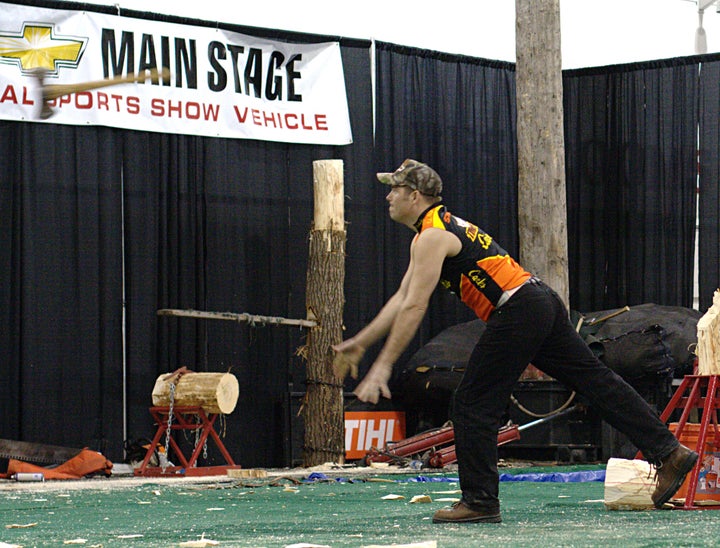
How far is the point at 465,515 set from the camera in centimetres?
509

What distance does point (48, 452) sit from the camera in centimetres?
1017

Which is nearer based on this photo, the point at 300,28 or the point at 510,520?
the point at 510,520

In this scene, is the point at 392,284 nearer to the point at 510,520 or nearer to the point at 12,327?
the point at 12,327

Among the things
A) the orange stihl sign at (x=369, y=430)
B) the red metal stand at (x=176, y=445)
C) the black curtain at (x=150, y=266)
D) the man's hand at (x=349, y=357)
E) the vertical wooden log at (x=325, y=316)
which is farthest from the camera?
the orange stihl sign at (x=369, y=430)

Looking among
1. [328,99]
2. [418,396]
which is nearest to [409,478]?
[418,396]

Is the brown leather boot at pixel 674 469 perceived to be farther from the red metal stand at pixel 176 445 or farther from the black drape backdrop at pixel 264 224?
the black drape backdrop at pixel 264 224

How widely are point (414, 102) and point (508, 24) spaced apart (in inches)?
69.9

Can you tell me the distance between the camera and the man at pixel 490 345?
5.10 m

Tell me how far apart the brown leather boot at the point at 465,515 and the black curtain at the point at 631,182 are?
25.2 feet

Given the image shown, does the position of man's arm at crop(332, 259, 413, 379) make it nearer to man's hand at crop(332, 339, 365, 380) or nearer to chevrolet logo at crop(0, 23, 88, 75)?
man's hand at crop(332, 339, 365, 380)

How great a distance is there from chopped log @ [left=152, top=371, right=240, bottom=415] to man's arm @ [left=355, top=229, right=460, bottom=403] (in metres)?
5.10

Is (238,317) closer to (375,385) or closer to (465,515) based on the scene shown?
(465,515)

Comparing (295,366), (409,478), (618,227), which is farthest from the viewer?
(618,227)

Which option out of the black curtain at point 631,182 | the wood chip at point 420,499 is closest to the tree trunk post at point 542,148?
the black curtain at point 631,182
